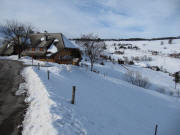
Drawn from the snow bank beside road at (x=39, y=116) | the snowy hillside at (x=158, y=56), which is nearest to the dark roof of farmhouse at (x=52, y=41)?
the snow bank beside road at (x=39, y=116)

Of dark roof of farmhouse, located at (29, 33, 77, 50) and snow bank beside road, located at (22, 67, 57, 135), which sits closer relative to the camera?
snow bank beside road, located at (22, 67, 57, 135)

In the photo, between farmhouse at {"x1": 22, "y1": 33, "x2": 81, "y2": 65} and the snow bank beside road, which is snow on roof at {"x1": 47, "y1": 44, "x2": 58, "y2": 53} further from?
the snow bank beside road

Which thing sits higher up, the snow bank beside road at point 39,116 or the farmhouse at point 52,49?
the farmhouse at point 52,49

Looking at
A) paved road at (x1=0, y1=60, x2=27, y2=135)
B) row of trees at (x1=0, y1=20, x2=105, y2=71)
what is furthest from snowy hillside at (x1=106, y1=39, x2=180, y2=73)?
paved road at (x1=0, y1=60, x2=27, y2=135)

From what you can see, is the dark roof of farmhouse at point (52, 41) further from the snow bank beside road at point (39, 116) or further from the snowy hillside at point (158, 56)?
the snowy hillside at point (158, 56)

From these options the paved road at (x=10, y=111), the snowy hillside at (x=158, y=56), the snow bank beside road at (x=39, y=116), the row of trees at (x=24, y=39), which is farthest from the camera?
A: the snowy hillside at (x=158, y=56)

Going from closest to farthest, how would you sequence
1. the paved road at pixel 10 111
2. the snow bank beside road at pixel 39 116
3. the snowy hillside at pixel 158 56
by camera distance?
the snow bank beside road at pixel 39 116
the paved road at pixel 10 111
the snowy hillside at pixel 158 56

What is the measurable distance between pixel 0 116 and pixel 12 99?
187 cm

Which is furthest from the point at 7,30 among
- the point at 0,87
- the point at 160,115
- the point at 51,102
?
the point at 160,115

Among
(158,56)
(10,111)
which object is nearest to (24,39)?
(10,111)

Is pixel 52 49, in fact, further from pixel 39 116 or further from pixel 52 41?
pixel 39 116

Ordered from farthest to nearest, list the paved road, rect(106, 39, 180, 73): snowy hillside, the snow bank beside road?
rect(106, 39, 180, 73): snowy hillside, the paved road, the snow bank beside road

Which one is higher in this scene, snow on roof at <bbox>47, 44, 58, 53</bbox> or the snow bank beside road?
snow on roof at <bbox>47, 44, 58, 53</bbox>

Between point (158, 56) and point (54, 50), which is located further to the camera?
point (158, 56)
